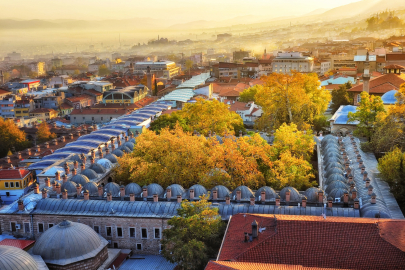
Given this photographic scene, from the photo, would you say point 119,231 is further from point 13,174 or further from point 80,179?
point 13,174

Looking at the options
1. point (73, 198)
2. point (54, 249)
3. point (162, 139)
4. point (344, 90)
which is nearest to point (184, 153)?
point (162, 139)

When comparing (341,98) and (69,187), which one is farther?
→ (341,98)

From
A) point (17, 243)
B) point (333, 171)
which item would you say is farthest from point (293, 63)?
point (17, 243)

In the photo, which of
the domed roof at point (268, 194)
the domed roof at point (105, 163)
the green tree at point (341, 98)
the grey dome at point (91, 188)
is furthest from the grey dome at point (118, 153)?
the green tree at point (341, 98)

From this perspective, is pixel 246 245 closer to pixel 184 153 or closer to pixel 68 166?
pixel 184 153

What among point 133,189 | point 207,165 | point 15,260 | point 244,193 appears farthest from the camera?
point 207,165

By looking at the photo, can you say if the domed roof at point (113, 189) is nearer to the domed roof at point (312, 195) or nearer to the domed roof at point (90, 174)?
the domed roof at point (90, 174)
